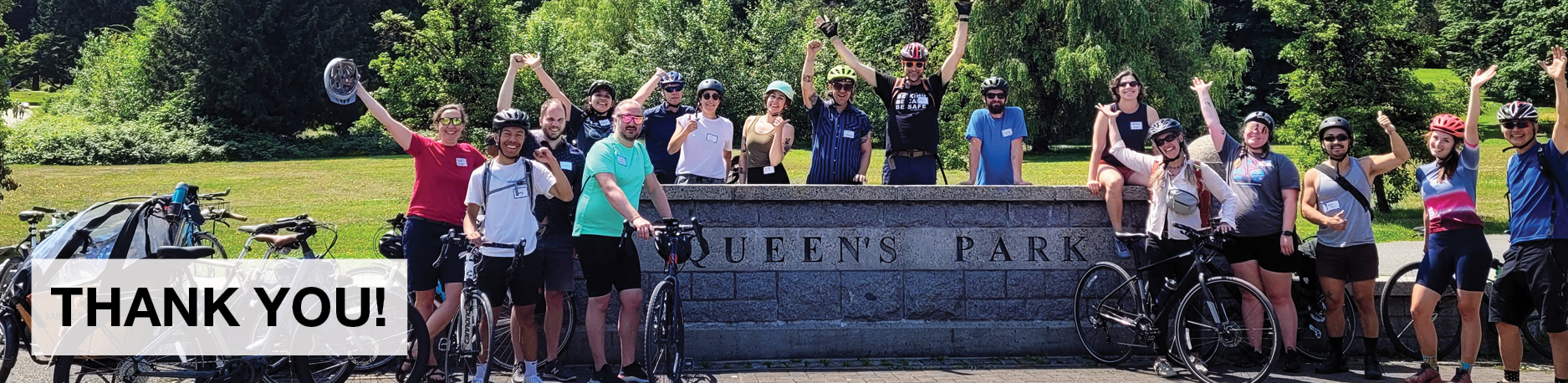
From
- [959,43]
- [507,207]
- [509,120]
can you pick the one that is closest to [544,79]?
[509,120]

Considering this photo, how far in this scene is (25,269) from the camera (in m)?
6.55

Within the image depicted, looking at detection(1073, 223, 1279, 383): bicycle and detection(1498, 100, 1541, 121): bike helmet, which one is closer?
detection(1498, 100, 1541, 121): bike helmet

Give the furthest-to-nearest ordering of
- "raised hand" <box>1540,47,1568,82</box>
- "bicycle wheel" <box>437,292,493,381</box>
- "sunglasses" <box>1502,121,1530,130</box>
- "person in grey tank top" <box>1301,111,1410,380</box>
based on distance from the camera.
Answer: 1. "person in grey tank top" <box>1301,111,1410,380</box>
2. "sunglasses" <box>1502,121,1530,130</box>
3. "raised hand" <box>1540,47,1568,82</box>
4. "bicycle wheel" <box>437,292,493,381</box>

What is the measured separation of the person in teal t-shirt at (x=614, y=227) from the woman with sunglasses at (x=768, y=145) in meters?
2.10

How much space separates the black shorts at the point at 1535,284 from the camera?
6.54 metres

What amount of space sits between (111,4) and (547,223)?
8295 centimetres

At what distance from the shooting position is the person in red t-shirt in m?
6.79

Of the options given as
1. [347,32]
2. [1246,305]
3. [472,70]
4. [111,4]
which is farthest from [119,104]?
[1246,305]

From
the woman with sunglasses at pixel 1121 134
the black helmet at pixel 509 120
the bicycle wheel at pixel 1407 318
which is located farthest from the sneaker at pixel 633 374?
the bicycle wheel at pixel 1407 318

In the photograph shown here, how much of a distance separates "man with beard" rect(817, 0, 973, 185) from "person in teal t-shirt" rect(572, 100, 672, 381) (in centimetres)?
213

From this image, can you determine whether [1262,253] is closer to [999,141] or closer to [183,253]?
[999,141]

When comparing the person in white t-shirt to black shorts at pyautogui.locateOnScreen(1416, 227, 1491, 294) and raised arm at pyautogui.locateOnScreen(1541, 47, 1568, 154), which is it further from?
raised arm at pyautogui.locateOnScreen(1541, 47, 1568, 154)

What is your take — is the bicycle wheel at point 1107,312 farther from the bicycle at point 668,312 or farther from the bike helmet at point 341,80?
the bike helmet at point 341,80

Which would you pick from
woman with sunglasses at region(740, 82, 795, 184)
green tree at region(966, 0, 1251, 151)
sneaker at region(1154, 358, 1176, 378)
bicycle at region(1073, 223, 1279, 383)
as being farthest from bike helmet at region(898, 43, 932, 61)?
green tree at region(966, 0, 1251, 151)
